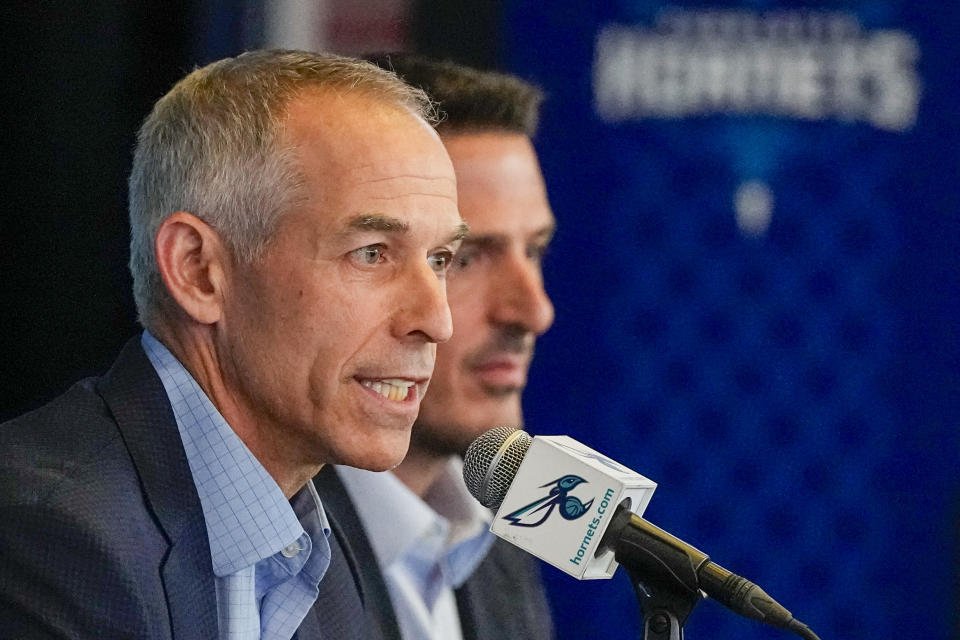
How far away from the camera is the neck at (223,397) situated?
1.62 metres

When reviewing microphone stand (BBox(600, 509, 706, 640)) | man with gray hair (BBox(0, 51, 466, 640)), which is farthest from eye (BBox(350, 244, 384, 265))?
microphone stand (BBox(600, 509, 706, 640))

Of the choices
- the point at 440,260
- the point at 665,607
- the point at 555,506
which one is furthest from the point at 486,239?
the point at 665,607

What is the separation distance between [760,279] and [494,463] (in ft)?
5.78

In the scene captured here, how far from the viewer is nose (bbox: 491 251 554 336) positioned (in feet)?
7.58

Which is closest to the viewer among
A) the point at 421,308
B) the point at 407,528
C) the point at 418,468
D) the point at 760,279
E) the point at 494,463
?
the point at 494,463

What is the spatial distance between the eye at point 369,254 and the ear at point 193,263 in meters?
0.17

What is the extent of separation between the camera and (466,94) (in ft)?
7.84

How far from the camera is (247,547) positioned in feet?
4.94

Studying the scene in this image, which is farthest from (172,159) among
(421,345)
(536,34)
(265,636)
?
(536,34)

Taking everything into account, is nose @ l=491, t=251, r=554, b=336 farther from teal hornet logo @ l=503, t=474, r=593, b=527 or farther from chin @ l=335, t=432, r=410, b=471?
teal hornet logo @ l=503, t=474, r=593, b=527

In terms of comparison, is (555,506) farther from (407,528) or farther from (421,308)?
(407,528)

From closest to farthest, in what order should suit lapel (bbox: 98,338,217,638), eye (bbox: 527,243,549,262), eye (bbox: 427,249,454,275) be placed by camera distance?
suit lapel (bbox: 98,338,217,638) < eye (bbox: 427,249,454,275) < eye (bbox: 527,243,549,262)

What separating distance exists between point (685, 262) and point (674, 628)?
6.22 ft

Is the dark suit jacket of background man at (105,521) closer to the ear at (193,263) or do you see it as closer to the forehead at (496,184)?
the ear at (193,263)
